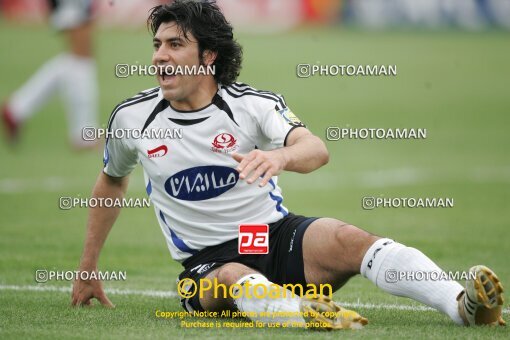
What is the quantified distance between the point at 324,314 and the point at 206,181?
4.35 ft

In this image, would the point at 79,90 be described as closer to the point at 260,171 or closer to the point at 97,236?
the point at 97,236

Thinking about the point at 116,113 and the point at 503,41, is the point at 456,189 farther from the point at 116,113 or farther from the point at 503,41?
the point at 503,41

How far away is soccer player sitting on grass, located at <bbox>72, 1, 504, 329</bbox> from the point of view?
6.28 metres

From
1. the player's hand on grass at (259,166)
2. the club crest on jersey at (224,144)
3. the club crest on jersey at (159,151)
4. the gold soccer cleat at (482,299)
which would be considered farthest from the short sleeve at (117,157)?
the gold soccer cleat at (482,299)

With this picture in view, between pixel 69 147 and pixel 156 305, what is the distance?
45.9 ft

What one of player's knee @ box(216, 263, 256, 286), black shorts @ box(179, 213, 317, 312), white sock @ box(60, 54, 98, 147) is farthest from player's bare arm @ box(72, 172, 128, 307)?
white sock @ box(60, 54, 98, 147)

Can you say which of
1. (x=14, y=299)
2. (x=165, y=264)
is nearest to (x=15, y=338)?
(x=14, y=299)

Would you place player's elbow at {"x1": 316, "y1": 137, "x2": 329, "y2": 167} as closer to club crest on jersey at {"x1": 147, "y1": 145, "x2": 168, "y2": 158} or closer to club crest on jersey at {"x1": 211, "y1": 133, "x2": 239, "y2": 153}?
club crest on jersey at {"x1": 211, "y1": 133, "x2": 239, "y2": 153}

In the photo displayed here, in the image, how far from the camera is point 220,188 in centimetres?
682

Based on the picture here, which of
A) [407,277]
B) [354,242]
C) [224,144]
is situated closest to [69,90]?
[224,144]

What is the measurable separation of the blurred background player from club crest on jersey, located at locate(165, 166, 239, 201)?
42.0 ft

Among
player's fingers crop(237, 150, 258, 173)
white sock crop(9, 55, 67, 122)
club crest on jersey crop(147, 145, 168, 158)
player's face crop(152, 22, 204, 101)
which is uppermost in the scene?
white sock crop(9, 55, 67, 122)

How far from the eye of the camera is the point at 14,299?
7371 millimetres

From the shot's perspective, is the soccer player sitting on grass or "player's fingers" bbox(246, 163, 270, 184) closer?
"player's fingers" bbox(246, 163, 270, 184)
